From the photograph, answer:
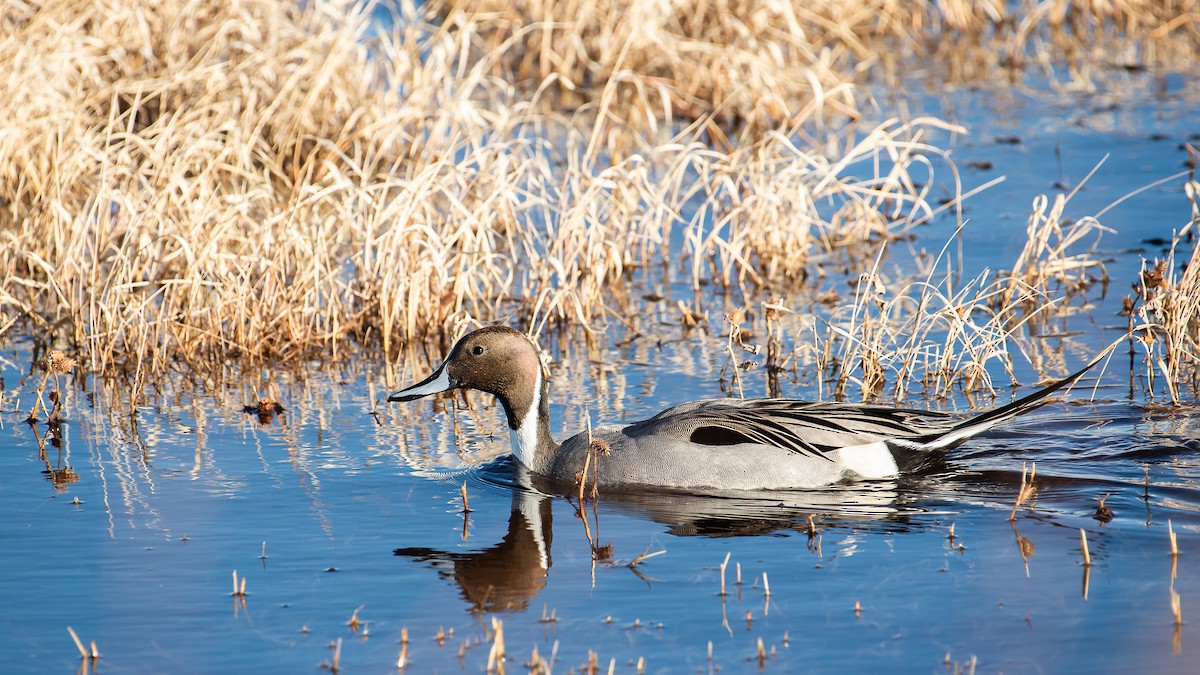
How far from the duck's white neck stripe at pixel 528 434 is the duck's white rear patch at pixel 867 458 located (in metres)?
1.29

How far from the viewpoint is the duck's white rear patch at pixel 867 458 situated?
6.36m

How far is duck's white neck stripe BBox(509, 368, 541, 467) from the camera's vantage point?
22.1ft

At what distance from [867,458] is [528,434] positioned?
1453mm

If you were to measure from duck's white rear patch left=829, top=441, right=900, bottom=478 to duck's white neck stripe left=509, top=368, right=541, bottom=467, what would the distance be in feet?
4.22

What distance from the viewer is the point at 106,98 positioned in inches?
440

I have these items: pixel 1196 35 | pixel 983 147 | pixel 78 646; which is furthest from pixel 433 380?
pixel 1196 35

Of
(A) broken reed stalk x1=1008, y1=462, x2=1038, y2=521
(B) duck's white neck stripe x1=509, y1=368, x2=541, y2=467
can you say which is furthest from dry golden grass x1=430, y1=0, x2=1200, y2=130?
(A) broken reed stalk x1=1008, y1=462, x2=1038, y2=521

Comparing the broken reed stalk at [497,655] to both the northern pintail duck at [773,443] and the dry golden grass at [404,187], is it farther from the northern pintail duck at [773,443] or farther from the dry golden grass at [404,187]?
the dry golden grass at [404,187]

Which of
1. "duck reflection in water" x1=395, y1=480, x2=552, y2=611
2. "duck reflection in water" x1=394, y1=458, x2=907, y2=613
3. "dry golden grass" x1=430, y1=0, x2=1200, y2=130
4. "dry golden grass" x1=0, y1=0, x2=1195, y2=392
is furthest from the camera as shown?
"dry golden grass" x1=430, y1=0, x2=1200, y2=130

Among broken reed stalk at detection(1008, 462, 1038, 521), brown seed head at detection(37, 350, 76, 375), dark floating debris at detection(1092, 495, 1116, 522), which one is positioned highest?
brown seed head at detection(37, 350, 76, 375)

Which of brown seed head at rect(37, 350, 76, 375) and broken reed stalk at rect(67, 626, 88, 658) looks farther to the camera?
brown seed head at rect(37, 350, 76, 375)

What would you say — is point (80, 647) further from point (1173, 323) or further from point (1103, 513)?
point (1173, 323)

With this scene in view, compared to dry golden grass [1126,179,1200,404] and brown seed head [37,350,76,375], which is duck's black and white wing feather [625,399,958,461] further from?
brown seed head [37,350,76,375]

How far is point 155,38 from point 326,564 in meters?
7.25
